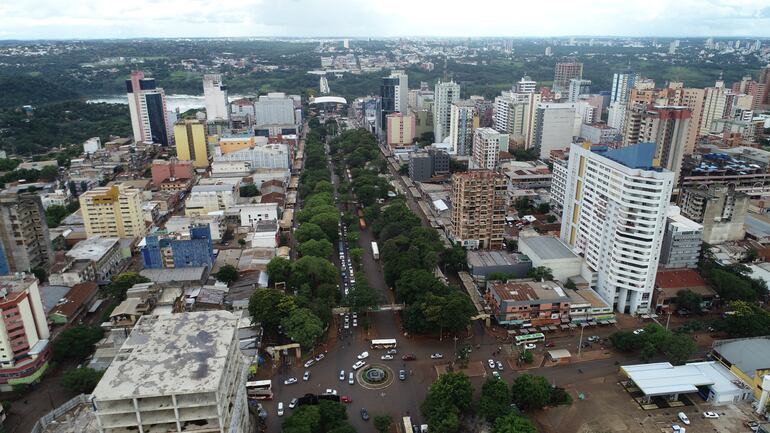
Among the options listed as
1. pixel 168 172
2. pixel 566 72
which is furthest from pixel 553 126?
pixel 566 72

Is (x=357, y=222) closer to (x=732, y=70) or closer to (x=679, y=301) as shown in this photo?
(x=679, y=301)

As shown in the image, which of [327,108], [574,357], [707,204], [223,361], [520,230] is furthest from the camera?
[327,108]

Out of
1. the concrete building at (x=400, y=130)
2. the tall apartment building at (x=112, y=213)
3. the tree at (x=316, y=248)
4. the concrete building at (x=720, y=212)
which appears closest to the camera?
the tree at (x=316, y=248)

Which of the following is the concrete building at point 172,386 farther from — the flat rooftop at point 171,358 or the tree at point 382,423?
the tree at point 382,423

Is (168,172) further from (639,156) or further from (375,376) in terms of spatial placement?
(639,156)

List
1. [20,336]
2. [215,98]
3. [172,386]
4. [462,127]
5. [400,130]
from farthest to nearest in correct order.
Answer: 1. [215,98]
2. [400,130]
3. [462,127]
4. [20,336]
5. [172,386]

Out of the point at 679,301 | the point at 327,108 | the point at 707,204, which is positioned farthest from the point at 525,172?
the point at 327,108

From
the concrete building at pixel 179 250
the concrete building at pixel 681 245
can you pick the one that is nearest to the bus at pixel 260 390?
the concrete building at pixel 179 250
